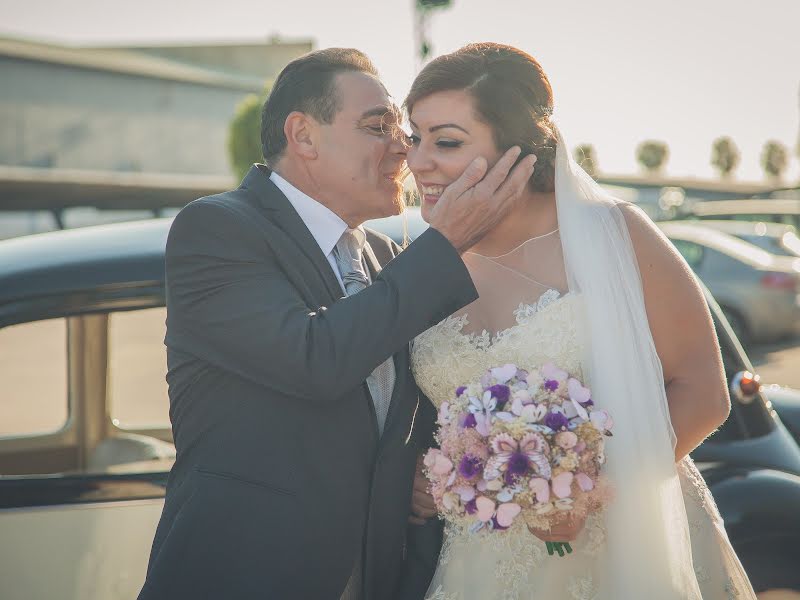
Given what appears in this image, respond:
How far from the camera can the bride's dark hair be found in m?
2.69

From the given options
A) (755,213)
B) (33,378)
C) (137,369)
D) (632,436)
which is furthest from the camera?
(755,213)

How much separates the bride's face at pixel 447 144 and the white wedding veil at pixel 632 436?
0.45 meters

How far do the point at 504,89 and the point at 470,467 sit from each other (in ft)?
3.92

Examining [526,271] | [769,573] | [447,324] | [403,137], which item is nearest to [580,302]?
[526,271]

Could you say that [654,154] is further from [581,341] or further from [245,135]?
[581,341]

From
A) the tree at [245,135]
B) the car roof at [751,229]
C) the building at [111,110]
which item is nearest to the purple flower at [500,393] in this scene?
the car roof at [751,229]

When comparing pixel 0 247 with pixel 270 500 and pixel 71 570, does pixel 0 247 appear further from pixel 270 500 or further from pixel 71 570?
pixel 270 500

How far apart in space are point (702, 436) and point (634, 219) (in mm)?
682

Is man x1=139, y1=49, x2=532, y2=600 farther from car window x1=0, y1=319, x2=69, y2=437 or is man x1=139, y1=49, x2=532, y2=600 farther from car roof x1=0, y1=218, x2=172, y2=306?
car window x1=0, y1=319, x2=69, y2=437

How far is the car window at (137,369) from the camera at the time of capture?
3244mm

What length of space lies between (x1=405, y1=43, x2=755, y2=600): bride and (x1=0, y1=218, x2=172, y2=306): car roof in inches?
38.6

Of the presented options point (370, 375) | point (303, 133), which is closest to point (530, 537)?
point (370, 375)

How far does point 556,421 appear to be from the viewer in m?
2.17

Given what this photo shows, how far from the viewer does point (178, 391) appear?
2445 mm
